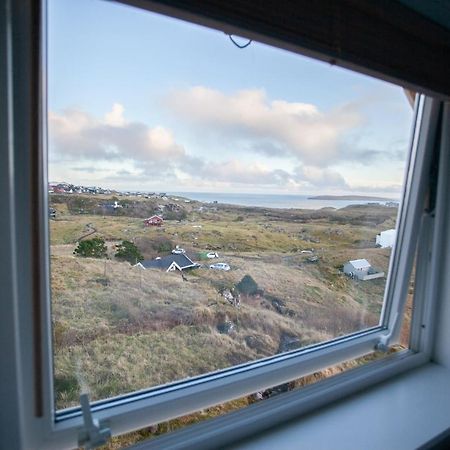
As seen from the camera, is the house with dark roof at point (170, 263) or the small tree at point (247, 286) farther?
the small tree at point (247, 286)

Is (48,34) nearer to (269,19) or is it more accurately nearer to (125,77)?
(125,77)

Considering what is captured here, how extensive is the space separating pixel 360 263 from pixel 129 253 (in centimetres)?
89

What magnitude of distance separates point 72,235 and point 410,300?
52.1 inches

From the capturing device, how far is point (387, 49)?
93 cm

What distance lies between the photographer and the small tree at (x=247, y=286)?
960 mm

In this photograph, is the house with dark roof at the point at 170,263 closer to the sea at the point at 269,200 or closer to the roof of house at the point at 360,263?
the sea at the point at 269,200

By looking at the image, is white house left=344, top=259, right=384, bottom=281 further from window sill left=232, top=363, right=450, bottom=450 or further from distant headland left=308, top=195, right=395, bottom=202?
window sill left=232, top=363, right=450, bottom=450

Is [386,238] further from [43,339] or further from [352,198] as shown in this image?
[43,339]

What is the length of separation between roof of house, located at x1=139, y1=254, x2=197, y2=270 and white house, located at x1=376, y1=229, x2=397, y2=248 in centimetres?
82

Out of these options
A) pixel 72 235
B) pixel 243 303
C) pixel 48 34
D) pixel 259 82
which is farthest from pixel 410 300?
pixel 48 34

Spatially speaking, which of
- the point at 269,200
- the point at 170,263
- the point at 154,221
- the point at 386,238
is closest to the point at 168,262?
the point at 170,263

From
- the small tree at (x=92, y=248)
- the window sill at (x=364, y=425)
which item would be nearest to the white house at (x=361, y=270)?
the window sill at (x=364, y=425)

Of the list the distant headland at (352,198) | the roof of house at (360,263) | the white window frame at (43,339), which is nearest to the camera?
the white window frame at (43,339)

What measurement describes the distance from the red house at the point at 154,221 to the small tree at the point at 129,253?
0.06 meters
